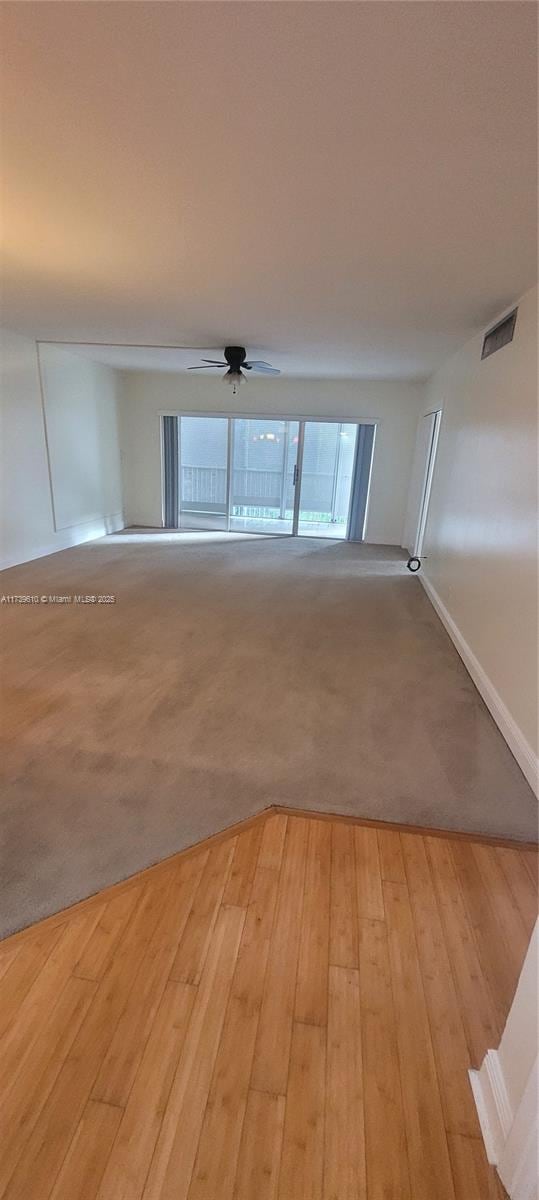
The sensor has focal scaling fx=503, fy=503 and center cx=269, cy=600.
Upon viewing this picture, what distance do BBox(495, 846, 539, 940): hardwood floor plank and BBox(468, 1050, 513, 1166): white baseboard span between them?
0.49 m

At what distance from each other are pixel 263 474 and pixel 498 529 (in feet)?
17.2

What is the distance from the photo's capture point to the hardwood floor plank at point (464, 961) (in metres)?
1.31

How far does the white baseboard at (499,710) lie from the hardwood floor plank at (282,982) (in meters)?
1.13

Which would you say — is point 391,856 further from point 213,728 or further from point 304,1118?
point 213,728

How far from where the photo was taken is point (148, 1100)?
3.79 ft

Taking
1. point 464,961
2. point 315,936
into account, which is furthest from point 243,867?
point 464,961

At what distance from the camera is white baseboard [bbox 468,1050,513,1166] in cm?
107

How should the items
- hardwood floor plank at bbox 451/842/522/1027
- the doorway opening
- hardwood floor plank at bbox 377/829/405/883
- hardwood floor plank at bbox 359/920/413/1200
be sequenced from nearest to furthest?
hardwood floor plank at bbox 359/920/413/1200
hardwood floor plank at bbox 451/842/522/1027
hardwood floor plank at bbox 377/829/405/883
the doorway opening

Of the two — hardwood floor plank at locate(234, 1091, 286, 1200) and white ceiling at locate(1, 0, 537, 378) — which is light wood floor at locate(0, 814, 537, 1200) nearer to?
hardwood floor plank at locate(234, 1091, 286, 1200)

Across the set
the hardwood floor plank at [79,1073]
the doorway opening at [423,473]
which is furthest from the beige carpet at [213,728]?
the doorway opening at [423,473]

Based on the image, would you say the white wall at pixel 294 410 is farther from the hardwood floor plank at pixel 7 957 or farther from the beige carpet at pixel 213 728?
the hardwood floor plank at pixel 7 957

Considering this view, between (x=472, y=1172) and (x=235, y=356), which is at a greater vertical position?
(x=235, y=356)

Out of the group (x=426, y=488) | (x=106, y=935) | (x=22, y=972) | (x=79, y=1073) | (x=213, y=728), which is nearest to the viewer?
(x=79, y=1073)

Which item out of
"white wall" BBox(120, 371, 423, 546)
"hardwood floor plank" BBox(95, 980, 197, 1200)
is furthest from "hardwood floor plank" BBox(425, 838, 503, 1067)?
A: "white wall" BBox(120, 371, 423, 546)
